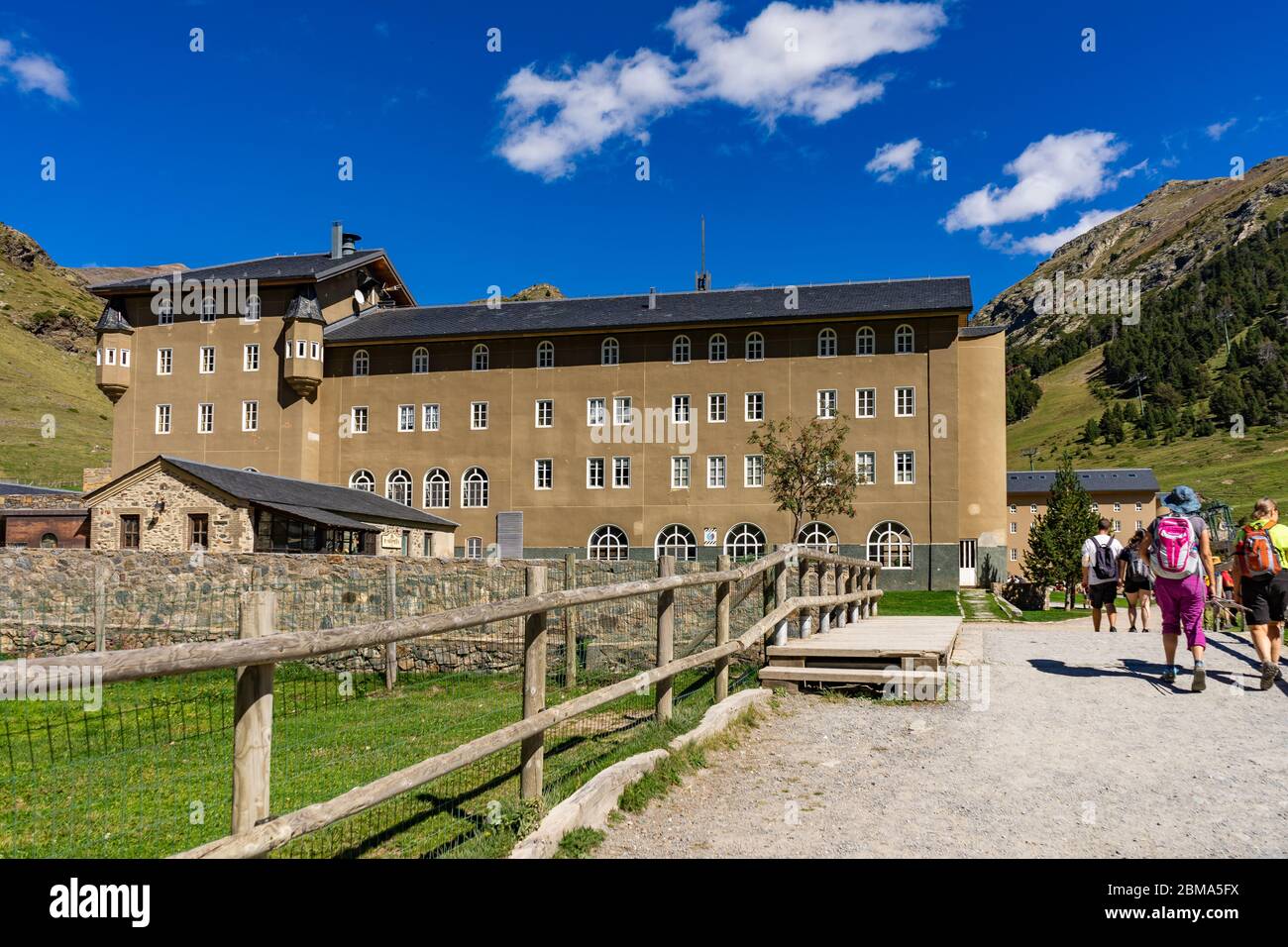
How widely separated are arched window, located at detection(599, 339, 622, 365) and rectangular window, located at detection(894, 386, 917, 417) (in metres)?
12.8

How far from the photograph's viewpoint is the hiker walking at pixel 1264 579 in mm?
9883

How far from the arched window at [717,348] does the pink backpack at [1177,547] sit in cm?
3529

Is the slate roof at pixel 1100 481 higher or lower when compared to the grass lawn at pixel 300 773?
higher

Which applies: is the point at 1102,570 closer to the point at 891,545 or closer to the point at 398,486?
the point at 891,545

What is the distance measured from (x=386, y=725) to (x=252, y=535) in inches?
954

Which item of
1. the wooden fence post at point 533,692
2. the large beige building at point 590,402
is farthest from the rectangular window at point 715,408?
the wooden fence post at point 533,692

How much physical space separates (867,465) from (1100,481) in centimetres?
6063

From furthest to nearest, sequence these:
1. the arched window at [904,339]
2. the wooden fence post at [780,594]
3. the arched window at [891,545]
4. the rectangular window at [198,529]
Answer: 1. the arched window at [904,339]
2. the arched window at [891,545]
3. the rectangular window at [198,529]
4. the wooden fence post at [780,594]

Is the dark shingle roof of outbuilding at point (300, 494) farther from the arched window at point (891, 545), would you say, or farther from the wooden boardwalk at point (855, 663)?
the wooden boardwalk at point (855, 663)

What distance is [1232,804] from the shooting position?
580cm

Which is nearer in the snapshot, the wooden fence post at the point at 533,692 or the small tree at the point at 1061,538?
the wooden fence post at the point at 533,692

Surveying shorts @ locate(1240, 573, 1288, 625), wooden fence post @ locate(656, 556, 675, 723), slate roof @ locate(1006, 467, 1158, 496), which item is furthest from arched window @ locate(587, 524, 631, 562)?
slate roof @ locate(1006, 467, 1158, 496)

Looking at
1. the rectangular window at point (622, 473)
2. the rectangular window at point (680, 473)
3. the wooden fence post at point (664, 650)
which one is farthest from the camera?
the rectangular window at point (622, 473)
